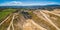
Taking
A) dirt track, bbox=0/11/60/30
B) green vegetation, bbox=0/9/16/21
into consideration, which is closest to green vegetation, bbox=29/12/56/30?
dirt track, bbox=0/11/60/30

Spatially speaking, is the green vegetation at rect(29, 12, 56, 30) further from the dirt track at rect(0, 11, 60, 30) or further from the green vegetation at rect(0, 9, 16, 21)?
the green vegetation at rect(0, 9, 16, 21)

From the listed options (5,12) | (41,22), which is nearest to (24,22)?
(41,22)

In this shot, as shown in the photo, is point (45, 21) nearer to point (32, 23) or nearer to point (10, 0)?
point (32, 23)

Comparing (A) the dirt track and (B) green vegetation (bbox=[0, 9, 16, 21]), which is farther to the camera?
(B) green vegetation (bbox=[0, 9, 16, 21])

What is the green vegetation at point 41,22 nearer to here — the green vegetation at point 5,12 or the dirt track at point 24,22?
the dirt track at point 24,22

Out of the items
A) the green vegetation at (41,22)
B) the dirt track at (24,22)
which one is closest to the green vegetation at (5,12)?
the dirt track at (24,22)

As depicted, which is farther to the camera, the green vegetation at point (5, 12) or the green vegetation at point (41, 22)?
the green vegetation at point (5, 12)

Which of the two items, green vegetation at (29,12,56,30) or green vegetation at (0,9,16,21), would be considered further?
green vegetation at (0,9,16,21)

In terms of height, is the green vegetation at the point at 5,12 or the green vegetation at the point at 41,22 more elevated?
the green vegetation at the point at 5,12

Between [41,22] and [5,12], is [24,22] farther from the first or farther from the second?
[5,12]

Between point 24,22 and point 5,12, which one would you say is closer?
point 24,22

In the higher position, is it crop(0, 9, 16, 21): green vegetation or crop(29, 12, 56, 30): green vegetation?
crop(0, 9, 16, 21): green vegetation
